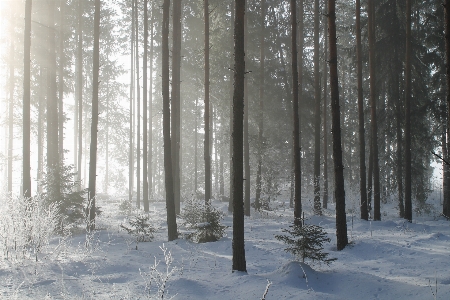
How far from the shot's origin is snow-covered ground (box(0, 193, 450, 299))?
5.92 m

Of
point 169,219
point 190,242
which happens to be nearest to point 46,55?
point 169,219

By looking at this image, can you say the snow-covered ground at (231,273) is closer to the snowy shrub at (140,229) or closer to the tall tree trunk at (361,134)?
the snowy shrub at (140,229)

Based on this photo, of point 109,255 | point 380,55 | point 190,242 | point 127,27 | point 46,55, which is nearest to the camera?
point 109,255

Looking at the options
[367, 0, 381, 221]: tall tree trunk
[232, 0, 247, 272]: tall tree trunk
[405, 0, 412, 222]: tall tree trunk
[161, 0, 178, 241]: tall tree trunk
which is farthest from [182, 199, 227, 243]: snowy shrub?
[405, 0, 412, 222]: tall tree trunk

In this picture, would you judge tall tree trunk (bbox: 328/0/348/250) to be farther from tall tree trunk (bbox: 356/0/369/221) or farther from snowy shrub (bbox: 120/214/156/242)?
snowy shrub (bbox: 120/214/156/242)

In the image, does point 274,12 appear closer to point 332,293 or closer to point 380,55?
point 380,55

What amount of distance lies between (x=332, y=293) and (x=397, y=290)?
3.81ft

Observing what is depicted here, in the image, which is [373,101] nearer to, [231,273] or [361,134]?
[361,134]

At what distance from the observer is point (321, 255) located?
7.07 meters

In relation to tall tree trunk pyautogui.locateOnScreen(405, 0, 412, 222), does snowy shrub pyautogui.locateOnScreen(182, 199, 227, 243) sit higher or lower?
lower

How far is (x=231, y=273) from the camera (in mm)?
7305

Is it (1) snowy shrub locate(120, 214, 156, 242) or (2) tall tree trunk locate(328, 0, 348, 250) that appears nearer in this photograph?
(2) tall tree trunk locate(328, 0, 348, 250)

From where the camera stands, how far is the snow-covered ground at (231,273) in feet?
19.4

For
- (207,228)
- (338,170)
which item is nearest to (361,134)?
(338,170)
